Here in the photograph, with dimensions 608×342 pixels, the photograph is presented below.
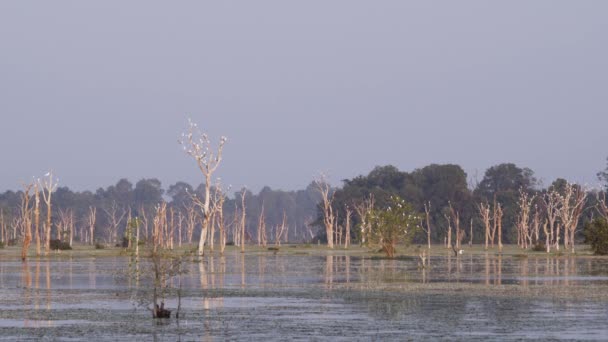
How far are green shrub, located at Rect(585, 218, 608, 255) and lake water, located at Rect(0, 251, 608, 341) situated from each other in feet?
137

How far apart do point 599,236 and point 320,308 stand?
64428mm

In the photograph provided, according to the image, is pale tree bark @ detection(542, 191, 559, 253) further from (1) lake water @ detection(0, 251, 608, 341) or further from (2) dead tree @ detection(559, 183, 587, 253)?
(1) lake water @ detection(0, 251, 608, 341)

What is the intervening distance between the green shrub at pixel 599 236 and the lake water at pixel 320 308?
137 ft

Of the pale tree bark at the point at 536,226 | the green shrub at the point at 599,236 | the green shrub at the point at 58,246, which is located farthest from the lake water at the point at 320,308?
the pale tree bark at the point at 536,226

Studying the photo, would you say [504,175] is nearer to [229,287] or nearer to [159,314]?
[229,287]

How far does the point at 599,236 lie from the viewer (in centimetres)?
9256

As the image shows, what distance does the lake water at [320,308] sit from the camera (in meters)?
26.0

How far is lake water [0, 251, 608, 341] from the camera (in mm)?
25953

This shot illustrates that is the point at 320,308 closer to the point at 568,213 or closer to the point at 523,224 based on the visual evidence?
the point at 523,224

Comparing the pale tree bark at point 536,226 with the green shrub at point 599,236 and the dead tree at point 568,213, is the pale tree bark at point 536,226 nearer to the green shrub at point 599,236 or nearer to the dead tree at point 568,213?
the dead tree at point 568,213

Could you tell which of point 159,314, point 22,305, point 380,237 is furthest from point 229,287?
point 380,237

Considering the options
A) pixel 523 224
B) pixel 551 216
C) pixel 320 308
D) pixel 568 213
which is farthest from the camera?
pixel 551 216

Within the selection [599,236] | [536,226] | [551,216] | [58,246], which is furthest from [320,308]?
[536,226]

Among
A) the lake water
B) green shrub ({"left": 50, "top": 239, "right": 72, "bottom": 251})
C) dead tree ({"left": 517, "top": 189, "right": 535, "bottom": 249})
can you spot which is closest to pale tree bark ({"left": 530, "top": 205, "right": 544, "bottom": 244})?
dead tree ({"left": 517, "top": 189, "right": 535, "bottom": 249})
